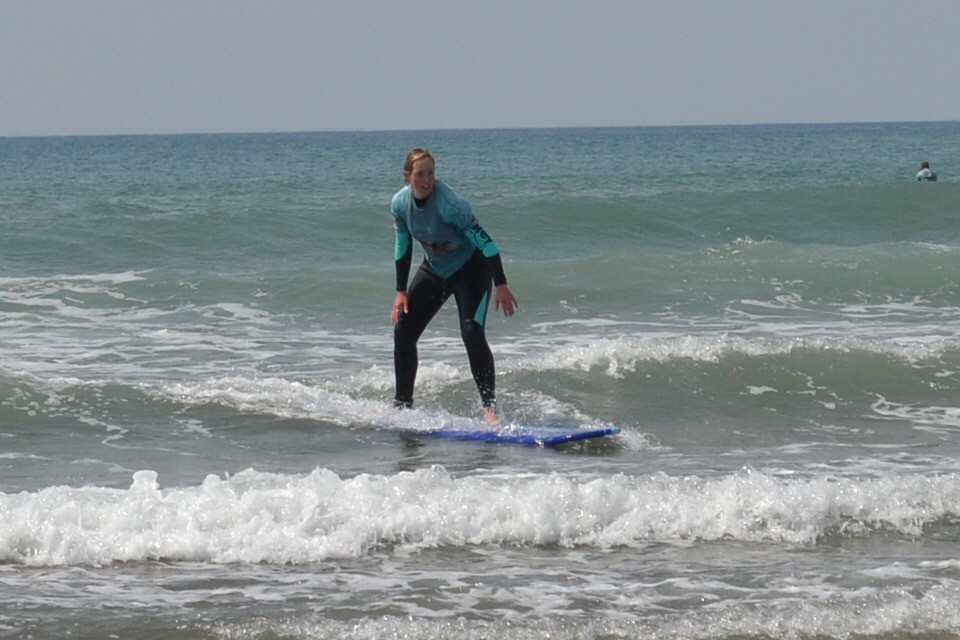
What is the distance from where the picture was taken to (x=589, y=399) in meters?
9.89

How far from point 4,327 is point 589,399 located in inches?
248

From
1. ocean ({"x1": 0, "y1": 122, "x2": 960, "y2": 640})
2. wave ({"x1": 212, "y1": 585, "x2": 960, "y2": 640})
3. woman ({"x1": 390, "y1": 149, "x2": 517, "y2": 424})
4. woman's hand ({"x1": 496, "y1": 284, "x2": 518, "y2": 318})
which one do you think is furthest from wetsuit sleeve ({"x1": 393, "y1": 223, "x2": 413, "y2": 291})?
wave ({"x1": 212, "y1": 585, "x2": 960, "y2": 640})

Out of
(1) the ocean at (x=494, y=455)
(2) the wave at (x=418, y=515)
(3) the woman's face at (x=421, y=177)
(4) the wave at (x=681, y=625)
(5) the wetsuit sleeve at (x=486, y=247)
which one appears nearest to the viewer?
(4) the wave at (x=681, y=625)

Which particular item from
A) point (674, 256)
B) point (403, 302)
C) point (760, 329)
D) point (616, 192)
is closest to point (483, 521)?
point (403, 302)

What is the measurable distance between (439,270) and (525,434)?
1.19 meters

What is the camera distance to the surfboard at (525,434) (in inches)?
321

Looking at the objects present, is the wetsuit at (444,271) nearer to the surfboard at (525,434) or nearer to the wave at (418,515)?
the surfboard at (525,434)

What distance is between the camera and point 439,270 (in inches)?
335

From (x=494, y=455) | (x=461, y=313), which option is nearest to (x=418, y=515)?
(x=494, y=455)

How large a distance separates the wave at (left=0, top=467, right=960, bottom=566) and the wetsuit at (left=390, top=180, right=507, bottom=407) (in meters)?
1.79

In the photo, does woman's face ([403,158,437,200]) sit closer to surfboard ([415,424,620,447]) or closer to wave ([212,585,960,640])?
surfboard ([415,424,620,447])

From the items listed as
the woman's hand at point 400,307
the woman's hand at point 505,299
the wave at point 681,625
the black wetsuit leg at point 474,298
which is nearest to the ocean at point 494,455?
the wave at point 681,625

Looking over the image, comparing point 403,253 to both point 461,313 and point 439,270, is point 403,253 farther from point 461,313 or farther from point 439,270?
point 461,313

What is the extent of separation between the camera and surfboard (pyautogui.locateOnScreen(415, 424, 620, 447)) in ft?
26.7
